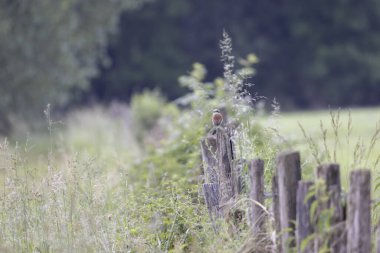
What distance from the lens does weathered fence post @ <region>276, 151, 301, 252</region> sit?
392 centimetres

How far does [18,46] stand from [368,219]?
60.6 feet

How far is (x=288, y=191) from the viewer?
3955 millimetres

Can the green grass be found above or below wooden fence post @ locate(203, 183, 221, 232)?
above

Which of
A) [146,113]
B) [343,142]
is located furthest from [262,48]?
[343,142]

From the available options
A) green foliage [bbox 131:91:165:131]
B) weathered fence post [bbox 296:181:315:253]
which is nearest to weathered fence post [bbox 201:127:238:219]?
weathered fence post [bbox 296:181:315:253]

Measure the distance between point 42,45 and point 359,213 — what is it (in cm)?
1912

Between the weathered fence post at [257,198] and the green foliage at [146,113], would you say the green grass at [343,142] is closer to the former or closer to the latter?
the weathered fence post at [257,198]

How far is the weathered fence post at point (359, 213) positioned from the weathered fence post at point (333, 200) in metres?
0.08

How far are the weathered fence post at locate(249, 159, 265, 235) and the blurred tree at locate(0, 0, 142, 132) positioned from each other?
16148 mm

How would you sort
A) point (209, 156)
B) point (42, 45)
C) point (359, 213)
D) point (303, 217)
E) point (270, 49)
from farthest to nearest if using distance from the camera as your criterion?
point (270, 49) < point (42, 45) < point (209, 156) < point (303, 217) < point (359, 213)

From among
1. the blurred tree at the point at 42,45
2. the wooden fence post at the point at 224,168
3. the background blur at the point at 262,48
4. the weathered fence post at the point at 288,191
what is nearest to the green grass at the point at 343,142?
the weathered fence post at the point at 288,191

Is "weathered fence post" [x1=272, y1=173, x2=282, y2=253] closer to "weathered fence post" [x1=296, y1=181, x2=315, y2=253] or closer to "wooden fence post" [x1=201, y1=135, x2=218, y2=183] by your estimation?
"weathered fence post" [x1=296, y1=181, x2=315, y2=253]

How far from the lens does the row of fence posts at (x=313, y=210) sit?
12.0 feet

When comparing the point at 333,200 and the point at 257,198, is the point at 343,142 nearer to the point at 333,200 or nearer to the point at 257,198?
the point at 257,198
